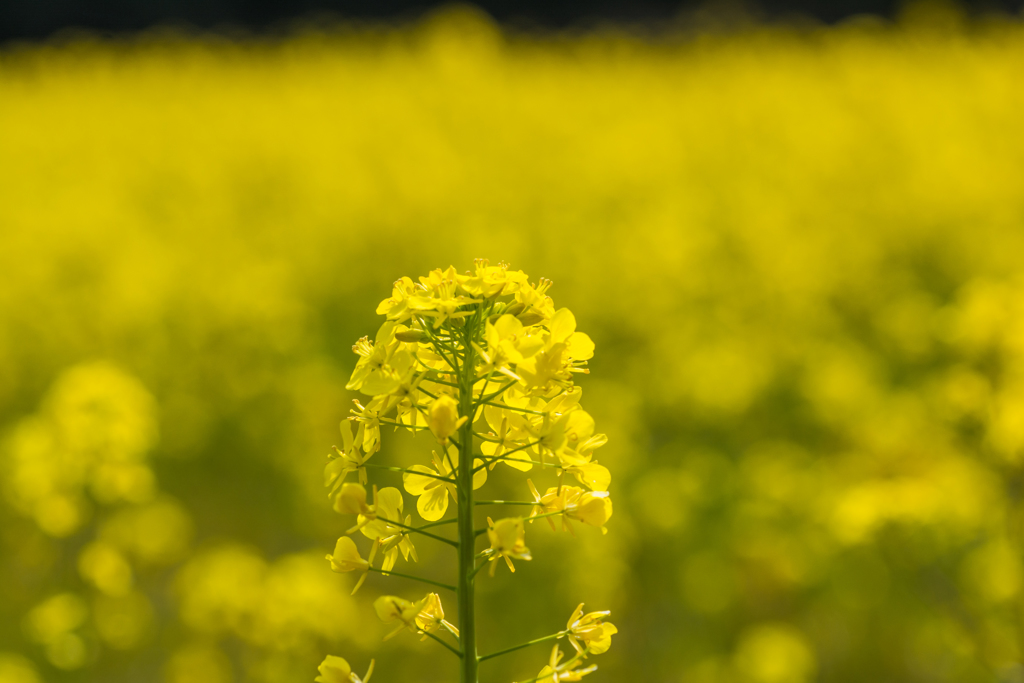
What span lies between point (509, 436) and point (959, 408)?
5.65 feet

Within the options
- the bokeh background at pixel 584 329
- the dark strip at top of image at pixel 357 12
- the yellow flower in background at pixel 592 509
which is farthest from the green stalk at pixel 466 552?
the dark strip at top of image at pixel 357 12

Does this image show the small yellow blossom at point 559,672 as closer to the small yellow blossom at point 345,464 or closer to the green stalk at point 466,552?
the green stalk at point 466,552

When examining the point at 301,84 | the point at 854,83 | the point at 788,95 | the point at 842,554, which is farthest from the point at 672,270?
the point at 301,84

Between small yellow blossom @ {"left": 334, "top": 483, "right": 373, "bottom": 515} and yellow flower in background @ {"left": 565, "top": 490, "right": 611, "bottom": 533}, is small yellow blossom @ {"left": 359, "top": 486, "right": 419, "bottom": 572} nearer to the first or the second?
small yellow blossom @ {"left": 334, "top": 483, "right": 373, "bottom": 515}

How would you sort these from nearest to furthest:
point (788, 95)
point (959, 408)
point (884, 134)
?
point (959, 408)
point (884, 134)
point (788, 95)

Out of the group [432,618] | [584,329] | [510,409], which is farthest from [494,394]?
[584,329]

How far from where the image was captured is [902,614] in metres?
2.96

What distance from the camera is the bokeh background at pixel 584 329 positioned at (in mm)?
2375

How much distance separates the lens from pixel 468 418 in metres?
0.84

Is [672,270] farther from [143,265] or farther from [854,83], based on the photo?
[854,83]

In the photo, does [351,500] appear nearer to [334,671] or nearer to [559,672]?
[334,671]

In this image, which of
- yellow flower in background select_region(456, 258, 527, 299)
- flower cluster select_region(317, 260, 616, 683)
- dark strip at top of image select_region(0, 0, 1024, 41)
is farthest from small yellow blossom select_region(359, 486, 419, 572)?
dark strip at top of image select_region(0, 0, 1024, 41)

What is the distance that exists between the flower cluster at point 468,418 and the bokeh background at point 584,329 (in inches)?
51.4

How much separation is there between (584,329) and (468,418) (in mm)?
3977
